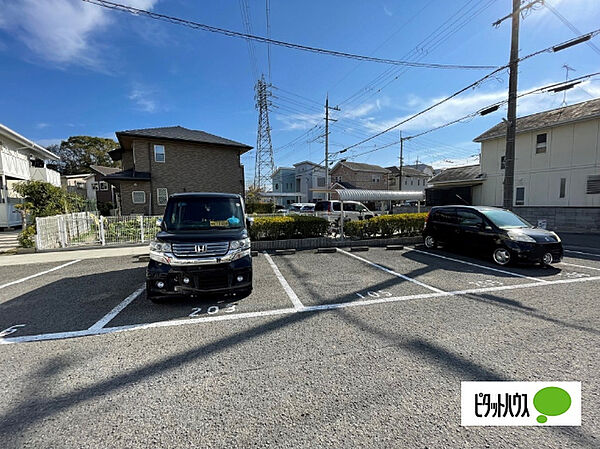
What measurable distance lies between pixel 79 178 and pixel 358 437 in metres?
41.3

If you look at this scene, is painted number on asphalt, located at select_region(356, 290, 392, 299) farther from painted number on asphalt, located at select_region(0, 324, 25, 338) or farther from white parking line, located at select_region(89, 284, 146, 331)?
painted number on asphalt, located at select_region(0, 324, 25, 338)

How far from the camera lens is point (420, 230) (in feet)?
34.6

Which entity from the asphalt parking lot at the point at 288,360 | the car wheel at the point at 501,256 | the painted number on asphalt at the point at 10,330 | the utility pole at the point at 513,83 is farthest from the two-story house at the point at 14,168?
the utility pole at the point at 513,83

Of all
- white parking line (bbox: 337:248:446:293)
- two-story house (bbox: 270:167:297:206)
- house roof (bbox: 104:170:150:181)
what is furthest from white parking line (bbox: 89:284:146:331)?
two-story house (bbox: 270:167:297:206)

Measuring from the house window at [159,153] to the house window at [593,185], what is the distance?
2442 cm

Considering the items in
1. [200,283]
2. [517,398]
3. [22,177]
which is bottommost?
[517,398]

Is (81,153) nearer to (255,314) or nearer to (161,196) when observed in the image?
(161,196)

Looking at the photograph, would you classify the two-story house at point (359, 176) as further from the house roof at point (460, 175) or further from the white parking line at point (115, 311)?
the white parking line at point (115, 311)

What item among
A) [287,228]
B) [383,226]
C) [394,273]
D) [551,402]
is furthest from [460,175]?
[551,402]

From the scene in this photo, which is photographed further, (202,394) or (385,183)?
(385,183)

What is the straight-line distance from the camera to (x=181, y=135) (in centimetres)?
1859

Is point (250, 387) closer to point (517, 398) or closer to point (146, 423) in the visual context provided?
point (146, 423)

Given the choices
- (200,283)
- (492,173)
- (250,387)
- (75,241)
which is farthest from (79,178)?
(492,173)

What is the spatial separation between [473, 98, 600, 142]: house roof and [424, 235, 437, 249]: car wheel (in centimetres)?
996
